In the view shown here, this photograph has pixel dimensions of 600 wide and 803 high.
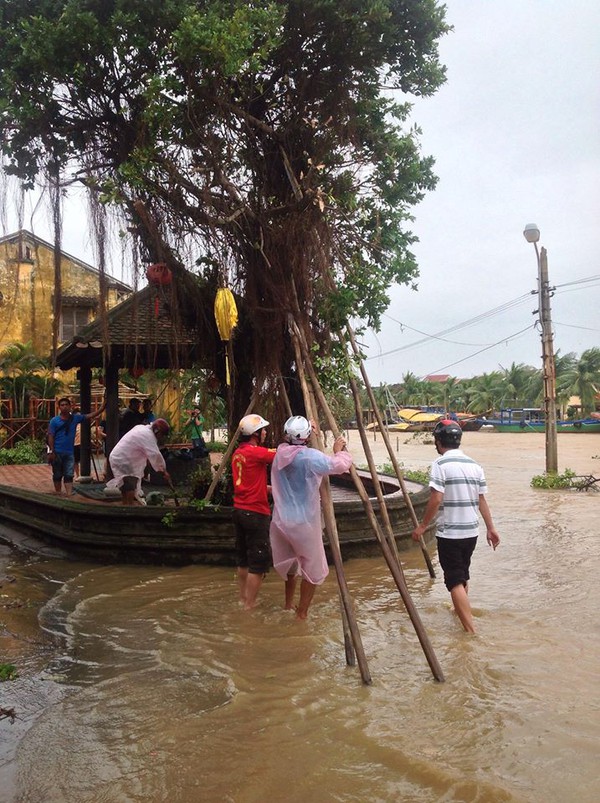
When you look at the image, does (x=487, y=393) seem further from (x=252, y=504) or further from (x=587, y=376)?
(x=252, y=504)

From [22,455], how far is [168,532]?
41.1 ft

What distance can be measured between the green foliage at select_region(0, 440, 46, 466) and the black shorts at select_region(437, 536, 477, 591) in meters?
15.6

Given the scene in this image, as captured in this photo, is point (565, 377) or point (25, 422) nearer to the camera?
point (25, 422)

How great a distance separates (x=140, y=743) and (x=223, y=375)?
6004 mm

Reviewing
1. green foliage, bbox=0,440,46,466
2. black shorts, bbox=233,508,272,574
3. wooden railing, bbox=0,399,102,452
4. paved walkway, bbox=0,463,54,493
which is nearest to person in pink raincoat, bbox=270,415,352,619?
black shorts, bbox=233,508,272,574

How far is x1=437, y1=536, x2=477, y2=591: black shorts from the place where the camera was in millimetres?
5605

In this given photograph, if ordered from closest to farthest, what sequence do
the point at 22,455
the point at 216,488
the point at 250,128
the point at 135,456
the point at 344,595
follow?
1. the point at 344,595
2. the point at 250,128
3. the point at 216,488
4. the point at 135,456
5. the point at 22,455

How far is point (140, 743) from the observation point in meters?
3.80

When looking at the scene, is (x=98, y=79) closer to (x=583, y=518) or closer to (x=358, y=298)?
(x=358, y=298)

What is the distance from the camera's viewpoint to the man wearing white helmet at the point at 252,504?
623cm

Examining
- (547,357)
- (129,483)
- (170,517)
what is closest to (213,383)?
(129,483)

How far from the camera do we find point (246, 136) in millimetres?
8031

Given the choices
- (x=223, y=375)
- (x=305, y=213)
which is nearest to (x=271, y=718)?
(x=305, y=213)

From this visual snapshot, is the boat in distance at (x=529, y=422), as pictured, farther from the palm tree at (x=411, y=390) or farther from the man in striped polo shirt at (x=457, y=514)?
the man in striped polo shirt at (x=457, y=514)
